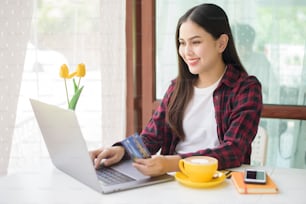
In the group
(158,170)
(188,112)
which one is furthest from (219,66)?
(158,170)

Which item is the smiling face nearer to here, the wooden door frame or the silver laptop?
the silver laptop

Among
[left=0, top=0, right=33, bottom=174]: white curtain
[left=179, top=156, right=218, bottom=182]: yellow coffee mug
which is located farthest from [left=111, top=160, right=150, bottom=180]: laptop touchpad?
[left=0, top=0, right=33, bottom=174]: white curtain

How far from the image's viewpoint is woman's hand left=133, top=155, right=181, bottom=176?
1.24 metres

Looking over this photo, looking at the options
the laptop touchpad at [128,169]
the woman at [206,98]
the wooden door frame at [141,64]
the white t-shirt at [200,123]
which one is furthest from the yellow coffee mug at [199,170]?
the wooden door frame at [141,64]

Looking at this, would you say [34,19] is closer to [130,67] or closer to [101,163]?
[130,67]

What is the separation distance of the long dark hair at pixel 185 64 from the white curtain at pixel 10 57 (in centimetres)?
94

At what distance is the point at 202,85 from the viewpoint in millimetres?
1692

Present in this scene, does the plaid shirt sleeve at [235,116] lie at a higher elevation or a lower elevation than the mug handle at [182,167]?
higher

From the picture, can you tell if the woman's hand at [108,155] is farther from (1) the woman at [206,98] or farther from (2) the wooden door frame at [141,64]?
(2) the wooden door frame at [141,64]

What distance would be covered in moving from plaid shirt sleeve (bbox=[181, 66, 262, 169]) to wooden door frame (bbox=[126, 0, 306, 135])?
77cm

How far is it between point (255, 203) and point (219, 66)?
68 centimetres

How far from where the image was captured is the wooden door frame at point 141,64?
2311 millimetres

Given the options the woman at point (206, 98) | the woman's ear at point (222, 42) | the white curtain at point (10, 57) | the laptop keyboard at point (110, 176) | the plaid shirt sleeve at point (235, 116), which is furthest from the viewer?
the white curtain at point (10, 57)

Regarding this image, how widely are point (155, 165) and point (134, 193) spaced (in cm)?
12
